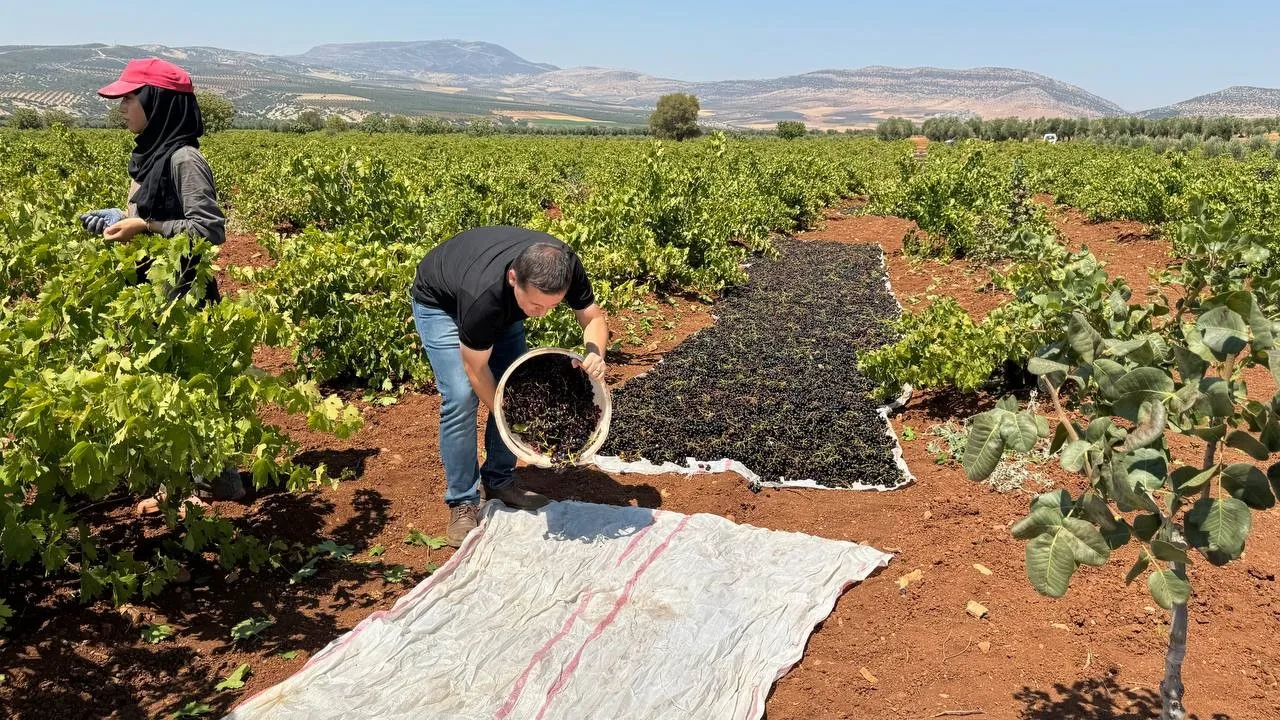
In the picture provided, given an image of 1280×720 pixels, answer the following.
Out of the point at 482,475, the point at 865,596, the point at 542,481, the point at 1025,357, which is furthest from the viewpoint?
the point at 1025,357

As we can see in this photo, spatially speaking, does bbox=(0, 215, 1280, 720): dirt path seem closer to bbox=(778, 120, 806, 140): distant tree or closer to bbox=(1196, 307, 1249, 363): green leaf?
bbox=(1196, 307, 1249, 363): green leaf

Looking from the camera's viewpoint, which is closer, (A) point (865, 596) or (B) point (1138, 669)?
(B) point (1138, 669)

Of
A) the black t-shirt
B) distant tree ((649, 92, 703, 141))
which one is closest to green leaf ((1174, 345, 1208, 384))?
the black t-shirt

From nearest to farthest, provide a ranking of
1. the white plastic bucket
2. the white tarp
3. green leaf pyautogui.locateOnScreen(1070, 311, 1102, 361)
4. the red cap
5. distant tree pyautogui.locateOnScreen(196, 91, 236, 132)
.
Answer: green leaf pyautogui.locateOnScreen(1070, 311, 1102, 361) → the white tarp → the white plastic bucket → the red cap → distant tree pyautogui.locateOnScreen(196, 91, 236, 132)

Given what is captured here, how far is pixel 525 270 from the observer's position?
309 cm

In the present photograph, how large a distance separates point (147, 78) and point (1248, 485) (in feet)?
14.2

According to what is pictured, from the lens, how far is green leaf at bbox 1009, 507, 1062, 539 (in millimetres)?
1758

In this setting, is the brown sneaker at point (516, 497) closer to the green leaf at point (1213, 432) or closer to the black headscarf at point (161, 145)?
the black headscarf at point (161, 145)

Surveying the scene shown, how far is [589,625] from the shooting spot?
3.24 m

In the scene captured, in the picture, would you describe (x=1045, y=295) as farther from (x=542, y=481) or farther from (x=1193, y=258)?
(x=542, y=481)

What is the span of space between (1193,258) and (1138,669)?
4.88 feet

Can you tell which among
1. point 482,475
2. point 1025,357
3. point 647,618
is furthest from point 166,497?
point 1025,357

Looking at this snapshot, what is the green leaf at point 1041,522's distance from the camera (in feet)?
5.77

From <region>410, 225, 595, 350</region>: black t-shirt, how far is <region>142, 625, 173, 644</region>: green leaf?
160cm
